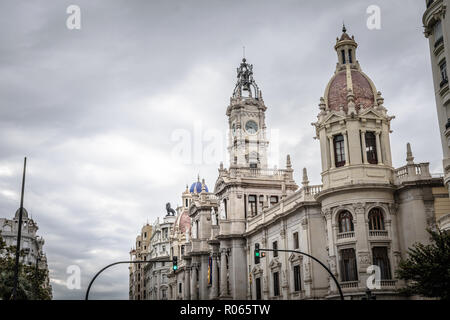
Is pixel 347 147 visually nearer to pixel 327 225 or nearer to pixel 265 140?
pixel 327 225

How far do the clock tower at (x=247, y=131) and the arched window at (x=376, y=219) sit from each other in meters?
29.8

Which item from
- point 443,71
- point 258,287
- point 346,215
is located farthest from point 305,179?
point 443,71

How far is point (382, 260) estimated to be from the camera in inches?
1531

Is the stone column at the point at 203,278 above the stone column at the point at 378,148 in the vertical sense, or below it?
below

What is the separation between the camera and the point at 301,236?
152ft

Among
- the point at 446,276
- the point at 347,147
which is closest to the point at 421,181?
the point at 347,147

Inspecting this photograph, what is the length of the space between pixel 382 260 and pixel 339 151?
9.28 m

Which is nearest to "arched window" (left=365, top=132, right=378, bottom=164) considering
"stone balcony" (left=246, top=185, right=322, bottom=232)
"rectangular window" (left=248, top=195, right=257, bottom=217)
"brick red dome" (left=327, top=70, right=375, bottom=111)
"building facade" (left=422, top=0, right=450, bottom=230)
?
"brick red dome" (left=327, top=70, right=375, bottom=111)

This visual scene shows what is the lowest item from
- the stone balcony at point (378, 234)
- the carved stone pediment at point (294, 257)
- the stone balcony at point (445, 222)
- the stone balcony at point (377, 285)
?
the stone balcony at point (377, 285)

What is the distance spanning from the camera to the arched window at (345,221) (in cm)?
4047

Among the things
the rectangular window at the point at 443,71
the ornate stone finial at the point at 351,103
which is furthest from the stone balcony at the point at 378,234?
the rectangular window at the point at 443,71

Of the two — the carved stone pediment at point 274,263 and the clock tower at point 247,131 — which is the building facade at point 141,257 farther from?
the carved stone pediment at point 274,263

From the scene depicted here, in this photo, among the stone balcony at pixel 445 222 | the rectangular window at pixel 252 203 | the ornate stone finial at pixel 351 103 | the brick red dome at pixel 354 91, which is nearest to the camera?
the stone balcony at pixel 445 222
